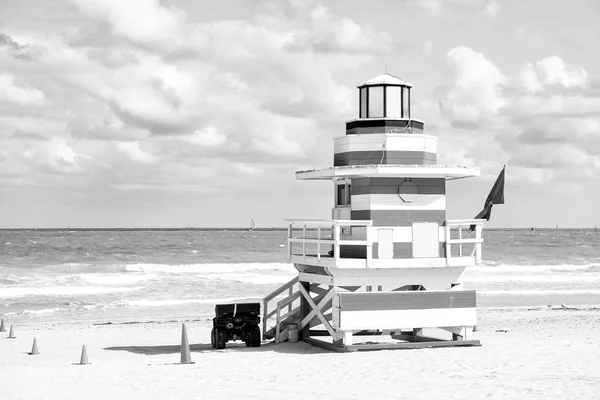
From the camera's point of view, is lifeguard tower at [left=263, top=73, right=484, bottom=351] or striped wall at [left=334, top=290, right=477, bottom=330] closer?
striped wall at [left=334, top=290, right=477, bottom=330]

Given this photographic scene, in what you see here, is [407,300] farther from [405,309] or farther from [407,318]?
[407,318]

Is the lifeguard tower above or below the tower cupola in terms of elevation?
below

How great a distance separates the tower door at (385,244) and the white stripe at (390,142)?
5.78 ft

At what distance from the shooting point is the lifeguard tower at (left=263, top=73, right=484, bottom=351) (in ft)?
54.2

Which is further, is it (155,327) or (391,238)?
(155,327)

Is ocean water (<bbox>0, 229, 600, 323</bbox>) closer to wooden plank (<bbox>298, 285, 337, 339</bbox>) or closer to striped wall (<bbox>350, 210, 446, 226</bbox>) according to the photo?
wooden plank (<bbox>298, 285, 337, 339</bbox>)

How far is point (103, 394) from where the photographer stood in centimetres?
1268

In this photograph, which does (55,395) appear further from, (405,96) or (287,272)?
(287,272)

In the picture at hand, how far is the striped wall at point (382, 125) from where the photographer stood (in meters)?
17.4

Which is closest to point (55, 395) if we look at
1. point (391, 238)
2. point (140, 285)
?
point (391, 238)

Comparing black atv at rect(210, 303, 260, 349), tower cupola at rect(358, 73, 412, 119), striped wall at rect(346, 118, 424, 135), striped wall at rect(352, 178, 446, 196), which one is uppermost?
tower cupola at rect(358, 73, 412, 119)

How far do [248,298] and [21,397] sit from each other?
72.9ft

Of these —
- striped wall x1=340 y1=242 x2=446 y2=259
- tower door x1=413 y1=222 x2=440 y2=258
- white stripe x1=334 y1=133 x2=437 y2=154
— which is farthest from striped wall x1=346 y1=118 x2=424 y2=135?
striped wall x1=340 y1=242 x2=446 y2=259

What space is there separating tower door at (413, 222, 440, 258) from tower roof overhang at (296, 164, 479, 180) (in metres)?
1.02
